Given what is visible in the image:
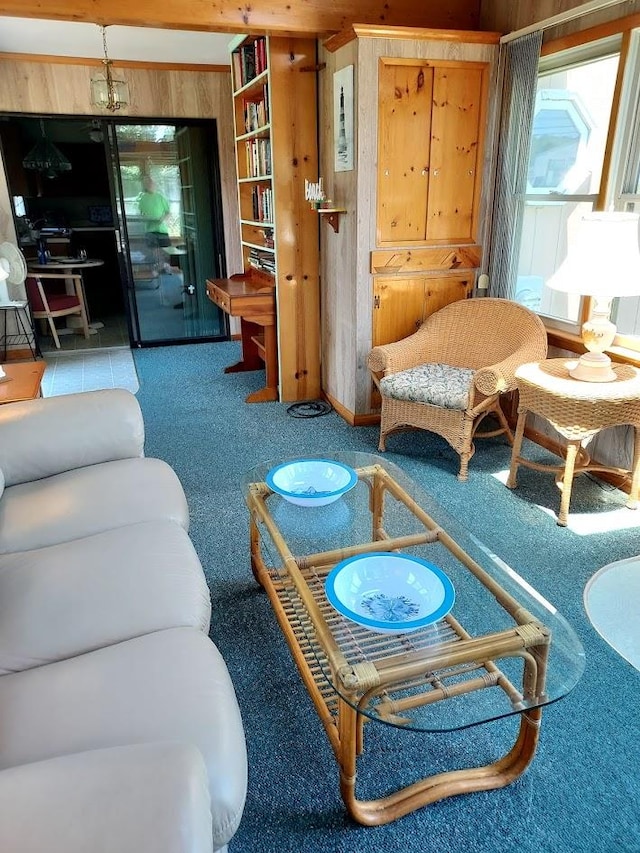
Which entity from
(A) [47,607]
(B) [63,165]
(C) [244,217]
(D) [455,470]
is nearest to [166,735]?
(A) [47,607]

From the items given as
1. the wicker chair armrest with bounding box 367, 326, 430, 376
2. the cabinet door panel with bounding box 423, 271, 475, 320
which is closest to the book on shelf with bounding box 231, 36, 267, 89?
the cabinet door panel with bounding box 423, 271, 475, 320

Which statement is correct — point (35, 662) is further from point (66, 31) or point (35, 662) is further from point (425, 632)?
point (66, 31)

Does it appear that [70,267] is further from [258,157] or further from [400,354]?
[400,354]

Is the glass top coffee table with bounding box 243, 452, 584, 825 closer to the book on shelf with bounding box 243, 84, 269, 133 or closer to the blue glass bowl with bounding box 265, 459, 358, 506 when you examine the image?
the blue glass bowl with bounding box 265, 459, 358, 506

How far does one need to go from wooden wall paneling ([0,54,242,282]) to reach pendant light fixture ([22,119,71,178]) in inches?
59.6

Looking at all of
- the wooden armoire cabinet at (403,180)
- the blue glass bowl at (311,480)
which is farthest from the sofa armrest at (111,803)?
the wooden armoire cabinet at (403,180)

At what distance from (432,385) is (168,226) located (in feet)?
12.1

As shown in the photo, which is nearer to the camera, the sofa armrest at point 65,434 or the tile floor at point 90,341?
the sofa armrest at point 65,434

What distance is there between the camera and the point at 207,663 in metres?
1.27

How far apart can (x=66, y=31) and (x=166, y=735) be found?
4764 millimetres

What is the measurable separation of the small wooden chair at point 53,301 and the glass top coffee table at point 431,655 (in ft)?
15.3

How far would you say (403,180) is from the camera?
341cm

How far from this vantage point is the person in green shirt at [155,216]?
5613mm

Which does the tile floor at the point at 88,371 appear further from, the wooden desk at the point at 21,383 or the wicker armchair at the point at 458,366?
the wicker armchair at the point at 458,366
